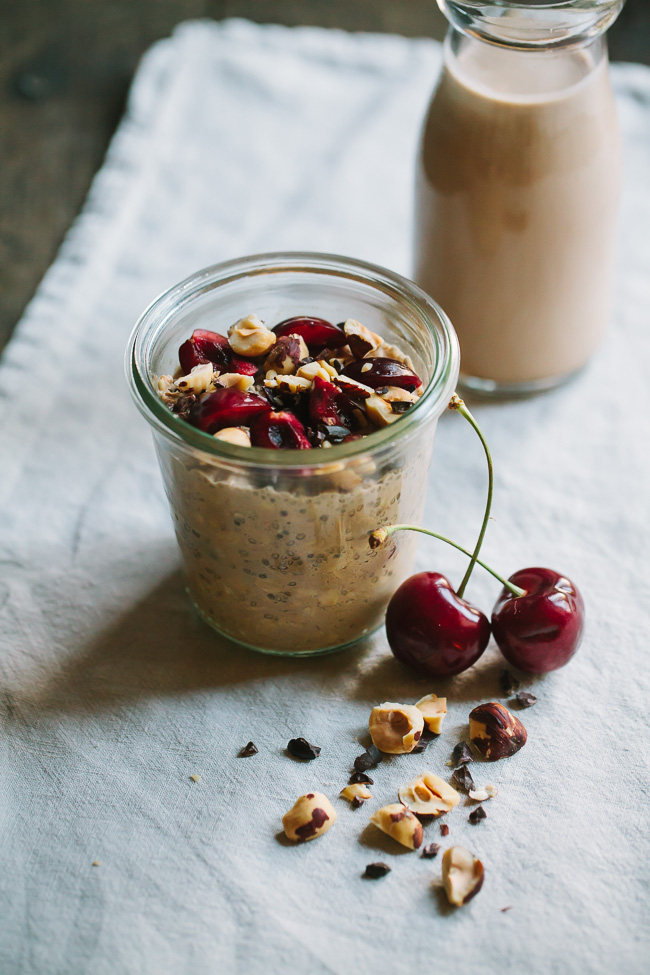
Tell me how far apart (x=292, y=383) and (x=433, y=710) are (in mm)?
337

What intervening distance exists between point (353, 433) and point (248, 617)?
0.21 metres

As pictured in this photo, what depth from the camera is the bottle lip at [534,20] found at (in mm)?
936

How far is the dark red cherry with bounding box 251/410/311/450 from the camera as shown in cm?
81

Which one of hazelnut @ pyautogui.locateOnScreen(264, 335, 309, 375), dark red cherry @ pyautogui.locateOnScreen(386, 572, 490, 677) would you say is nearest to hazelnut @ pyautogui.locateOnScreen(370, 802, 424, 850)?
dark red cherry @ pyautogui.locateOnScreen(386, 572, 490, 677)

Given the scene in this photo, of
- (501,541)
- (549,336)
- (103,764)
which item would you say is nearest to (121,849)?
(103,764)

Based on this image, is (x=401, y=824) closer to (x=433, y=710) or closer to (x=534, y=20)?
(x=433, y=710)

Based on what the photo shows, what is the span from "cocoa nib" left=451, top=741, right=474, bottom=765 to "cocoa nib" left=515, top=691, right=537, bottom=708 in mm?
77

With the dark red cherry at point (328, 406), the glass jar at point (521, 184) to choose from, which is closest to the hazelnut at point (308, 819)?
the dark red cherry at point (328, 406)

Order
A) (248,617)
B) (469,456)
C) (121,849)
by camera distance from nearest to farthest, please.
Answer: (121,849) < (248,617) < (469,456)

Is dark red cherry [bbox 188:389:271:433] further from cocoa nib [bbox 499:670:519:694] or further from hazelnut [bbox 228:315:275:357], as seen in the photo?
cocoa nib [bbox 499:670:519:694]

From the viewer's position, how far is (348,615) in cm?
92

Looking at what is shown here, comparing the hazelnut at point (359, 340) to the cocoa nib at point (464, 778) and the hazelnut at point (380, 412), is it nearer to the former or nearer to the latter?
the hazelnut at point (380, 412)

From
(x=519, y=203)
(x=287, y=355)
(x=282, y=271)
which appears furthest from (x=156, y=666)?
(x=519, y=203)

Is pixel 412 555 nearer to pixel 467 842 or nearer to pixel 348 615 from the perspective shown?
pixel 348 615
